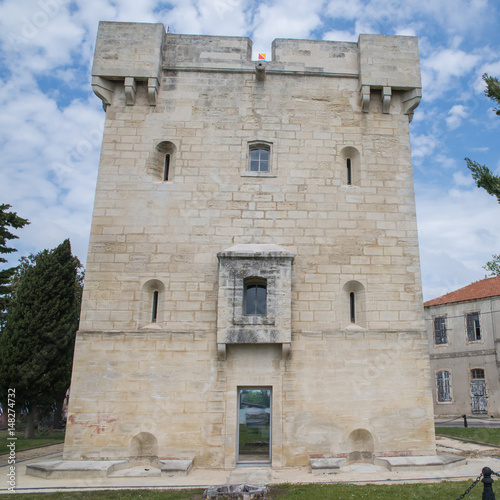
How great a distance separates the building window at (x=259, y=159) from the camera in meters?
12.5

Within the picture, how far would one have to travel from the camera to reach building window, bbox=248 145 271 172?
40.9 feet

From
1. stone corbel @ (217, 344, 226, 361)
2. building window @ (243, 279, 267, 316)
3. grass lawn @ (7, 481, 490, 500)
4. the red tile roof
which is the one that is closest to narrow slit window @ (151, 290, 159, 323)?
stone corbel @ (217, 344, 226, 361)

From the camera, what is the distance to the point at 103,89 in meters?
12.7

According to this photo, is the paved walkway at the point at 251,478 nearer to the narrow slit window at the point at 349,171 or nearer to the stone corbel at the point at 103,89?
the narrow slit window at the point at 349,171

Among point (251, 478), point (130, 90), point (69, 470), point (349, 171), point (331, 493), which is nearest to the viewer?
point (331, 493)

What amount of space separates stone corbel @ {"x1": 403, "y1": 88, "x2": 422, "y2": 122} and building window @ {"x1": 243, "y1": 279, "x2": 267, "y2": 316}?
21.9ft

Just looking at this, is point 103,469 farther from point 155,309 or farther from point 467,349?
point 467,349

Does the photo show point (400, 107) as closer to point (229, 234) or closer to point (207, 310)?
point (229, 234)

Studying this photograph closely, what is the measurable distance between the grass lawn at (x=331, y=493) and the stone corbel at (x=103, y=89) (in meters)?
9.87

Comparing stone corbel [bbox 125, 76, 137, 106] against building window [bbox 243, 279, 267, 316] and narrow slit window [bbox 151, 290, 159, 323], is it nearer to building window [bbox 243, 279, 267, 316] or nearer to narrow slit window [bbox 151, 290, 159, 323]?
narrow slit window [bbox 151, 290, 159, 323]

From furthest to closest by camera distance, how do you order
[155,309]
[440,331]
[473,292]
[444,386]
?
1. [440,331]
2. [473,292]
3. [444,386]
4. [155,309]

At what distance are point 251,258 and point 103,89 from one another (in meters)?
6.55

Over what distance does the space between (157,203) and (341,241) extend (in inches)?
197

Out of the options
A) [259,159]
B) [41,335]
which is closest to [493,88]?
[259,159]
